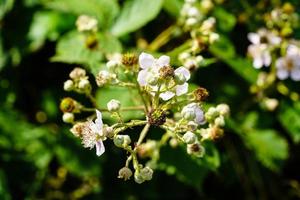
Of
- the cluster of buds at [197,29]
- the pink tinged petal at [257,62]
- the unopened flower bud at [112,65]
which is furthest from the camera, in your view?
the pink tinged petal at [257,62]

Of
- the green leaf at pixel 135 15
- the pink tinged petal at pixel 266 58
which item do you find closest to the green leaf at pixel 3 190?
the green leaf at pixel 135 15

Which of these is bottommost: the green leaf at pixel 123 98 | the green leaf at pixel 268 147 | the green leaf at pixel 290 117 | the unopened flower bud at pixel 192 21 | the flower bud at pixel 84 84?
the green leaf at pixel 268 147

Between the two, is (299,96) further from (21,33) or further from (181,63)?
(21,33)

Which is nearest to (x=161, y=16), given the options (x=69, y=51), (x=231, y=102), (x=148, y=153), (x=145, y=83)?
(x=231, y=102)

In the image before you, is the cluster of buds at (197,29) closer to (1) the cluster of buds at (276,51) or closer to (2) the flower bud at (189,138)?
(1) the cluster of buds at (276,51)

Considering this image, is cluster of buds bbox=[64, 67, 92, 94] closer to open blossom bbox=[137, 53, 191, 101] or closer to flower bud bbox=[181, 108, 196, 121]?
open blossom bbox=[137, 53, 191, 101]

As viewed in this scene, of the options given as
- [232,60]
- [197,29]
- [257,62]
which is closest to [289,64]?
[257,62]
